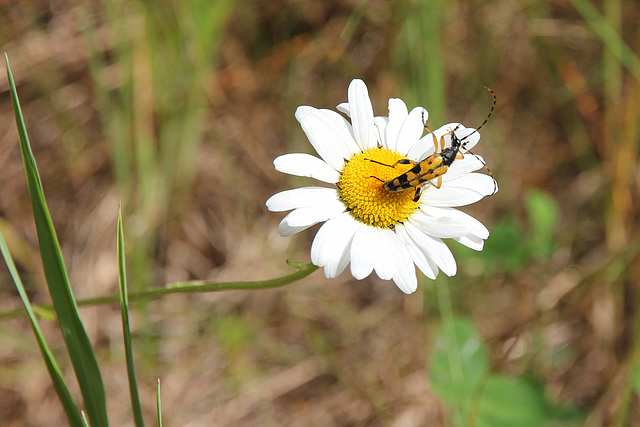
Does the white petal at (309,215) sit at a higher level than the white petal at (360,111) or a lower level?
lower

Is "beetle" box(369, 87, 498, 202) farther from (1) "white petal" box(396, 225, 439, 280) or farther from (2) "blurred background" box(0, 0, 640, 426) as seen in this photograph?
(2) "blurred background" box(0, 0, 640, 426)

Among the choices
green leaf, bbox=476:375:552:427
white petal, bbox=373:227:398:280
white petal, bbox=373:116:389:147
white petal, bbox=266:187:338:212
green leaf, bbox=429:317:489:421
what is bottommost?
green leaf, bbox=476:375:552:427

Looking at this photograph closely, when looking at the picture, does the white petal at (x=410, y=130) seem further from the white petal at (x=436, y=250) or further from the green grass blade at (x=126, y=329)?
the green grass blade at (x=126, y=329)

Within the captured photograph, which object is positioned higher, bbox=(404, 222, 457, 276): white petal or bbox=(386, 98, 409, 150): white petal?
bbox=(386, 98, 409, 150): white petal

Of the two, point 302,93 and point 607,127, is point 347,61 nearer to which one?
point 302,93

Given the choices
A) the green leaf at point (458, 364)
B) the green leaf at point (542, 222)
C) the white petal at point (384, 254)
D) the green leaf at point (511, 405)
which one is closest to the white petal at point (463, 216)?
the white petal at point (384, 254)

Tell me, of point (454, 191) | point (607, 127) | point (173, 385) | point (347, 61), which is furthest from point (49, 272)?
point (607, 127)

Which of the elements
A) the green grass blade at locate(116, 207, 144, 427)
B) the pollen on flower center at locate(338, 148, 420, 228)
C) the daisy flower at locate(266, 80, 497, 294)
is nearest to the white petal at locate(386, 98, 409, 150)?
the daisy flower at locate(266, 80, 497, 294)
